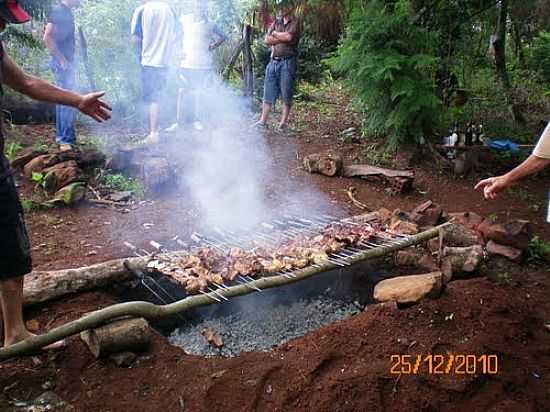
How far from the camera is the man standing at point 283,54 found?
28.3ft

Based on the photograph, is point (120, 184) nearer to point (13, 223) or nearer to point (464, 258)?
point (13, 223)

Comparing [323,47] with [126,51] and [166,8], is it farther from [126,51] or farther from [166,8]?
[166,8]

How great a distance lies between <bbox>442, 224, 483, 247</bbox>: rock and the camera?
4.98 meters

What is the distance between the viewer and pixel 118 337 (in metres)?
3.17

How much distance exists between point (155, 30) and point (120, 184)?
2.86 meters

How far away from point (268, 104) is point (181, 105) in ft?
5.26

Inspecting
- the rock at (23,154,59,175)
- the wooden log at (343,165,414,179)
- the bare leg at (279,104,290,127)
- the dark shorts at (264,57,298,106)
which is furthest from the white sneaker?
the wooden log at (343,165,414,179)

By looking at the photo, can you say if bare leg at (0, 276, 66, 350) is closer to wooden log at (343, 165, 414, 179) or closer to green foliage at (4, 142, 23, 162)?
green foliage at (4, 142, 23, 162)

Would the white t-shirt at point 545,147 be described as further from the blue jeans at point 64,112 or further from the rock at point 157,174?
the blue jeans at point 64,112

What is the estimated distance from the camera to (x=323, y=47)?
46.6ft

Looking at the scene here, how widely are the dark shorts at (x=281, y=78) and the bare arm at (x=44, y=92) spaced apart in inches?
230

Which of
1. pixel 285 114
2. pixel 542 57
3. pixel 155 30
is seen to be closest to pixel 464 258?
pixel 285 114

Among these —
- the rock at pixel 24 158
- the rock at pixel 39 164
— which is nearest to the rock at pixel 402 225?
the rock at pixel 39 164

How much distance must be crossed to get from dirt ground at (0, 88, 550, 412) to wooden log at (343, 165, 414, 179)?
→ 2.43 meters
